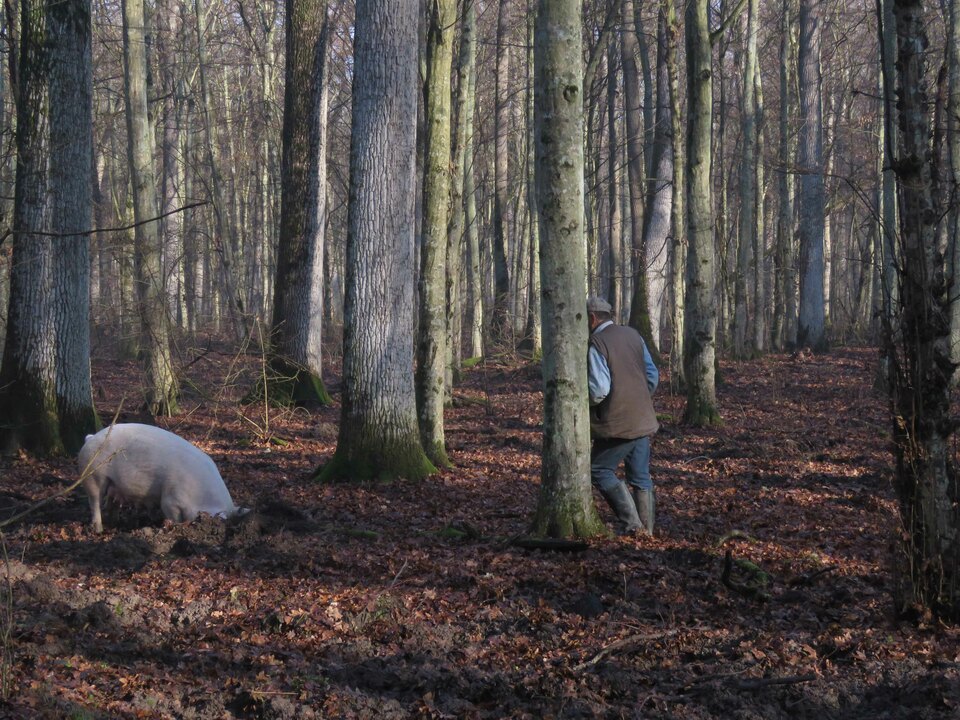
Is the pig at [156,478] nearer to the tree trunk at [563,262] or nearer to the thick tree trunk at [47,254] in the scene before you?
the tree trunk at [563,262]

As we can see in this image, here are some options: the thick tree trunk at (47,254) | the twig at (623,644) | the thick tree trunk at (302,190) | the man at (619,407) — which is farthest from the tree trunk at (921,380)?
the thick tree trunk at (302,190)

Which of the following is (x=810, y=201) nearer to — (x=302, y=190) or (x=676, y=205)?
(x=676, y=205)

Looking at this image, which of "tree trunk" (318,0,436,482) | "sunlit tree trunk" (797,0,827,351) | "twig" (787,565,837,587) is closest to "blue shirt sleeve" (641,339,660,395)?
"twig" (787,565,837,587)

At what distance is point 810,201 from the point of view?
25516 millimetres

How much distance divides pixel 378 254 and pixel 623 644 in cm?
559

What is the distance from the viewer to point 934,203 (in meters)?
5.11

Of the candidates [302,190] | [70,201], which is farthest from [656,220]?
[70,201]

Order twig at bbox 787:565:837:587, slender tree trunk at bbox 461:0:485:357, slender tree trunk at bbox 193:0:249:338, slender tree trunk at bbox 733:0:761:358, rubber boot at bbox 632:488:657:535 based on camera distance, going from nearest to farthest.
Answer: twig at bbox 787:565:837:587
rubber boot at bbox 632:488:657:535
slender tree trunk at bbox 193:0:249:338
slender tree trunk at bbox 461:0:485:357
slender tree trunk at bbox 733:0:761:358

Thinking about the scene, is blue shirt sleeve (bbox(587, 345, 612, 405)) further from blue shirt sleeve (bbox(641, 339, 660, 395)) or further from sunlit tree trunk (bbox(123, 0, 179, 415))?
sunlit tree trunk (bbox(123, 0, 179, 415))

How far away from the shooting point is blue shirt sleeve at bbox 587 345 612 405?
7.09 m

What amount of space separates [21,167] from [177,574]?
638cm

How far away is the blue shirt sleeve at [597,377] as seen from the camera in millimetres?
7086

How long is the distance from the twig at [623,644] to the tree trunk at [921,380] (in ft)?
4.58

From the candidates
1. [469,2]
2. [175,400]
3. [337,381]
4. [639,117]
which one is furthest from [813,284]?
[175,400]
